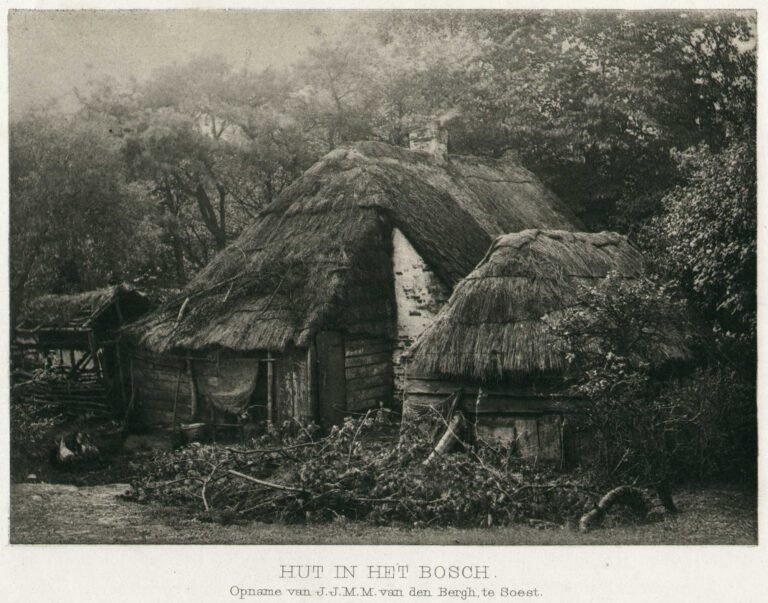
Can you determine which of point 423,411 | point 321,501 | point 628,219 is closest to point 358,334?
point 423,411

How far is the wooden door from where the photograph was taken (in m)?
11.6

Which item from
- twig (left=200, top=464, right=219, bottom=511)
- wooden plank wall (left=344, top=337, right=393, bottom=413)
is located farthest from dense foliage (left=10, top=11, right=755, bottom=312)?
wooden plank wall (left=344, top=337, right=393, bottom=413)

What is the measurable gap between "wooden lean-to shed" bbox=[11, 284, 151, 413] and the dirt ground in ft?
8.11

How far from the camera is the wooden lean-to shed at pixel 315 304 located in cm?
1162

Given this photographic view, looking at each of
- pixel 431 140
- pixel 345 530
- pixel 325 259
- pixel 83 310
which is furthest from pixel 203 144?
pixel 345 530

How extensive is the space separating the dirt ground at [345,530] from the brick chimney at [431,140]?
31.6 feet

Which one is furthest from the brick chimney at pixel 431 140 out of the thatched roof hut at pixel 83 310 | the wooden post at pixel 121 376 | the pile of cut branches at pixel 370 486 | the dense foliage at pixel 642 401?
the pile of cut branches at pixel 370 486

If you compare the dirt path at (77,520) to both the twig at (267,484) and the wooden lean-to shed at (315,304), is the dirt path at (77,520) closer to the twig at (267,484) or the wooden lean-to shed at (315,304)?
the twig at (267,484)

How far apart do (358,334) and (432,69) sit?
7342mm

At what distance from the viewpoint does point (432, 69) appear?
55.3ft

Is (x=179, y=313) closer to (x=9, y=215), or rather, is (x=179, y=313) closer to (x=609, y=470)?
(x=9, y=215)

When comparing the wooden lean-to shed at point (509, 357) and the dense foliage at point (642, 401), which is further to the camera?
the wooden lean-to shed at point (509, 357)
